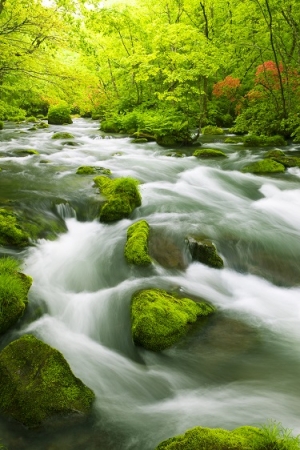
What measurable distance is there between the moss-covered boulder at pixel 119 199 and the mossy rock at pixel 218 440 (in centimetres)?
486

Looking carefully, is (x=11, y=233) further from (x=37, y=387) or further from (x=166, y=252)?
(x=37, y=387)

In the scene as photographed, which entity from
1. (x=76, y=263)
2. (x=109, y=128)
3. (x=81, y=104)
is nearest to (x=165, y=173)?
(x=81, y=104)

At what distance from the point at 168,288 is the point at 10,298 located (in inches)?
79.1

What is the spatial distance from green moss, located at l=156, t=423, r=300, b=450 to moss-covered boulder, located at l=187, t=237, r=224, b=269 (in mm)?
3108

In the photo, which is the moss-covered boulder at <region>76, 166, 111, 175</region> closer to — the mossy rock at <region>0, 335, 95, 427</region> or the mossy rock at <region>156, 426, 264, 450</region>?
the mossy rock at <region>0, 335, 95, 427</region>

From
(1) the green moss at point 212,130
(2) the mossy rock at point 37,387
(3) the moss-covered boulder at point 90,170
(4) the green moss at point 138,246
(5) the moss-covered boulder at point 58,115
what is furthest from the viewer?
(5) the moss-covered boulder at point 58,115

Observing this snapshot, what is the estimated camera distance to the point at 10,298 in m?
3.47

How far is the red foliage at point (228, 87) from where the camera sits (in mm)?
16156

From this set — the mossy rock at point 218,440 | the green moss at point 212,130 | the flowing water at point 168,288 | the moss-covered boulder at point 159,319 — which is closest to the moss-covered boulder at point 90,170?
the flowing water at point 168,288

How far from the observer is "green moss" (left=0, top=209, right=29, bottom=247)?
5.17 meters

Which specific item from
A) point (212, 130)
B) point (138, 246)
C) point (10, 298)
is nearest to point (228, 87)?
point (212, 130)

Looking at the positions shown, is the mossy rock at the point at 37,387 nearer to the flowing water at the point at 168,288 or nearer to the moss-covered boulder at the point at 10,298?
the flowing water at the point at 168,288

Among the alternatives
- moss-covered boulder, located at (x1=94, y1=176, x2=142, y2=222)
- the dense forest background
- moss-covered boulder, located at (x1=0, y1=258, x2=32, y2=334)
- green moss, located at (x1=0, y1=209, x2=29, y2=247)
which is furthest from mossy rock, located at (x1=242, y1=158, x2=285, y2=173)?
moss-covered boulder, located at (x1=0, y1=258, x2=32, y2=334)

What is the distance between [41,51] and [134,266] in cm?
708
